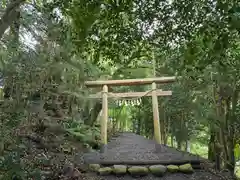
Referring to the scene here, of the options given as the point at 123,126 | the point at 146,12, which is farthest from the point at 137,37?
the point at 123,126

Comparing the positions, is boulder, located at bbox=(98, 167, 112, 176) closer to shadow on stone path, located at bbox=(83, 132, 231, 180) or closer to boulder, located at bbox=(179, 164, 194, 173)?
shadow on stone path, located at bbox=(83, 132, 231, 180)

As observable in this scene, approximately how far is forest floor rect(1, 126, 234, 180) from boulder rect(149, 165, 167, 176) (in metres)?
0.09

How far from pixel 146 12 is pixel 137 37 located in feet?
0.71

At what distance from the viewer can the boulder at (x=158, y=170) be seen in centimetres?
485

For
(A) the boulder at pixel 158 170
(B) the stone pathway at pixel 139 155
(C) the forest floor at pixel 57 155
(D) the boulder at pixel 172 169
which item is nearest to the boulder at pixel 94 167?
(C) the forest floor at pixel 57 155

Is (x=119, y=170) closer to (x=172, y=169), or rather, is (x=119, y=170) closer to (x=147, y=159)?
(x=147, y=159)

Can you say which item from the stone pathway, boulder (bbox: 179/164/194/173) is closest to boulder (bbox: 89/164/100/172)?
the stone pathway

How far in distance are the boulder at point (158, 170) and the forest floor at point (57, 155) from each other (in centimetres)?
9

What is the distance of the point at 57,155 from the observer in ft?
16.6

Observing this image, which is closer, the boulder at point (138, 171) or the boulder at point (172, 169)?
the boulder at point (138, 171)

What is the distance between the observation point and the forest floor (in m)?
4.25

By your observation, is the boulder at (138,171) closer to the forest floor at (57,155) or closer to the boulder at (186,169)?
the forest floor at (57,155)

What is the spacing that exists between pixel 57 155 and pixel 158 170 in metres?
1.75

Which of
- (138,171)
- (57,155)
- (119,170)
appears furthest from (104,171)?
(57,155)
